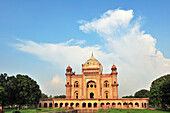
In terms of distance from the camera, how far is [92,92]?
2331 inches

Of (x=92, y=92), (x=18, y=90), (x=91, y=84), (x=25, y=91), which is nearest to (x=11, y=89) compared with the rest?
(x=18, y=90)

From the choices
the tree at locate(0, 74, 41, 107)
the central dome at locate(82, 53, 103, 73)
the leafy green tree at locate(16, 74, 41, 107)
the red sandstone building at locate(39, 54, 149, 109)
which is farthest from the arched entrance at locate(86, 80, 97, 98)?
the tree at locate(0, 74, 41, 107)

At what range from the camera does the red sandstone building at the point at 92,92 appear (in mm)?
54062

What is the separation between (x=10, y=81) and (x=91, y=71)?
26.4m

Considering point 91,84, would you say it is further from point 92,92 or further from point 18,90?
point 18,90

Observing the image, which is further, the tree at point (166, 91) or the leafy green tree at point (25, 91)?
the leafy green tree at point (25, 91)

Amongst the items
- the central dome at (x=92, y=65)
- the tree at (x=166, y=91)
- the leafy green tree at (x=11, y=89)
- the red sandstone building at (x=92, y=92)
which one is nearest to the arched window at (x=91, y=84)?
the red sandstone building at (x=92, y=92)

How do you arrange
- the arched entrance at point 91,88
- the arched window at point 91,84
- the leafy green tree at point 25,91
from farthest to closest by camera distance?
the arched window at point 91,84, the arched entrance at point 91,88, the leafy green tree at point 25,91

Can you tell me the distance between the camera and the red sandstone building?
177ft

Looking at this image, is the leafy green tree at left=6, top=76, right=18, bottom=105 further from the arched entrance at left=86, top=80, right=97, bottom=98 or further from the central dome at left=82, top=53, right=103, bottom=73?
the central dome at left=82, top=53, right=103, bottom=73

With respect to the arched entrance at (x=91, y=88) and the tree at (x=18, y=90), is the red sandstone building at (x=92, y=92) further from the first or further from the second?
the tree at (x=18, y=90)

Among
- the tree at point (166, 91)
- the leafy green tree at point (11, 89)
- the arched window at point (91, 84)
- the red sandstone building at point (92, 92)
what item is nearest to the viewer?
the tree at point (166, 91)

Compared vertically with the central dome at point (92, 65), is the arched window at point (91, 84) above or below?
below

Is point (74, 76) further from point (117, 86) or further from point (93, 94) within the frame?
point (117, 86)
